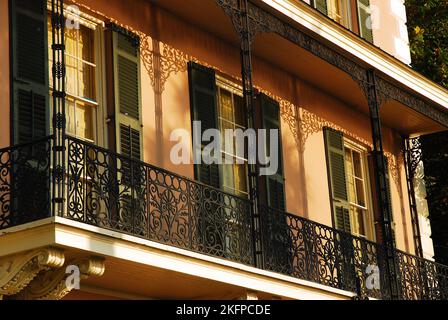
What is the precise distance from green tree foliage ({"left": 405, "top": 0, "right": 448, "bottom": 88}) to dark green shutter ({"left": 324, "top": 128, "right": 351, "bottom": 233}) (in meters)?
5.72

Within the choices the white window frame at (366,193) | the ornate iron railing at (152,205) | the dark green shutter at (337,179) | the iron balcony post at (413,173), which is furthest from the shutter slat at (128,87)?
the iron balcony post at (413,173)

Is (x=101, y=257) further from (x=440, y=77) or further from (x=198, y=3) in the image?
(x=440, y=77)

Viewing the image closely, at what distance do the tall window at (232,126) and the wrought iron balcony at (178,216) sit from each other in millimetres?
615

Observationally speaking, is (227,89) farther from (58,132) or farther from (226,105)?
(58,132)

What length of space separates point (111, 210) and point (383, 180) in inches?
216

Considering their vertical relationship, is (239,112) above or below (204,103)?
above

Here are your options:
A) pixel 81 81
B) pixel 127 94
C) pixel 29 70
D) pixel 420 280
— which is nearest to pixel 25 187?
pixel 29 70

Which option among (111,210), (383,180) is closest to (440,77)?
(383,180)

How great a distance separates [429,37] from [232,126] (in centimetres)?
927

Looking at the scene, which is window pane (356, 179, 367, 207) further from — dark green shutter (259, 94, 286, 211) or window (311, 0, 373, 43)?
dark green shutter (259, 94, 286, 211)

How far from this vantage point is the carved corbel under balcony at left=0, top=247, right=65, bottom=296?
1066 centimetres

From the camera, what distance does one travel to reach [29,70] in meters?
12.2

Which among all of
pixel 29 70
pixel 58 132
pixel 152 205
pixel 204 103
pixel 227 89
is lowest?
pixel 152 205

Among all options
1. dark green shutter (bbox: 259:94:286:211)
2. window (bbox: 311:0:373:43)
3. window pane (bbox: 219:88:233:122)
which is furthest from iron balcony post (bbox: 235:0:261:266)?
window (bbox: 311:0:373:43)
